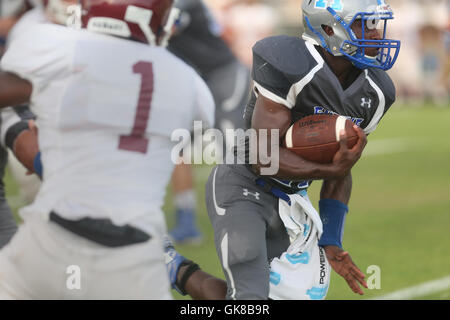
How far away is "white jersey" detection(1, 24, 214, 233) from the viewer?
2771 mm

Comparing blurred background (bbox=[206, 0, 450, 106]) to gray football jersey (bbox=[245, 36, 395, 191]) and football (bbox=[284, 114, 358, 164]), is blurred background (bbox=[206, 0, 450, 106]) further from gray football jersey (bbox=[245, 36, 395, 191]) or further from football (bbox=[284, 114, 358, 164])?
football (bbox=[284, 114, 358, 164])

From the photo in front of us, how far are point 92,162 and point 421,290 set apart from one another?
2.93m

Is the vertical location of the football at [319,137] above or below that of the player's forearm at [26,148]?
above

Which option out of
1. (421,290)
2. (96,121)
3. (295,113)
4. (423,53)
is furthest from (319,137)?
(423,53)

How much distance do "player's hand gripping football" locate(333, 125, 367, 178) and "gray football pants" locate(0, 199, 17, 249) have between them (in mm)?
1663

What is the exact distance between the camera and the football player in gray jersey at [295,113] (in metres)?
3.41

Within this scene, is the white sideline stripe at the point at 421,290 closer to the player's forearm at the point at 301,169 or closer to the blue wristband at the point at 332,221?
the blue wristband at the point at 332,221

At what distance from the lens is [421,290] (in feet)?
16.7

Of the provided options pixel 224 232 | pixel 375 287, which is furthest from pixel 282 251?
pixel 375 287

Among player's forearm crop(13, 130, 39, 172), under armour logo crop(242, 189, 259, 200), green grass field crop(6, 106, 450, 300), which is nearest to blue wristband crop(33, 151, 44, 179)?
player's forearm crop(13, 130, 39, 172)

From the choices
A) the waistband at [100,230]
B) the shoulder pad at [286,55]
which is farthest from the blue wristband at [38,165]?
the shoulder pad at [286,55]

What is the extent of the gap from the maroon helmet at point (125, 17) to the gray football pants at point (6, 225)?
4.87 ft

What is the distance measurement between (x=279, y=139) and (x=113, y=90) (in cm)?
91

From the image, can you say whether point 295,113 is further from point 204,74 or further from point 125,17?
point 204,74
